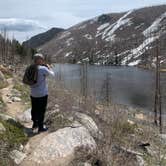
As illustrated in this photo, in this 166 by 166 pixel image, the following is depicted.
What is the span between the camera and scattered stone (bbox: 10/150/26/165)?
8297 millimetres

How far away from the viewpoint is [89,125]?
10930 millimetres

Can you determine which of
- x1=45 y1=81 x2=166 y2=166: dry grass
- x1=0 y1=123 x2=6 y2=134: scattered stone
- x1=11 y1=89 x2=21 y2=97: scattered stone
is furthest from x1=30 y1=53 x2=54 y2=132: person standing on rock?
x1=11 y1=89 x2=21 y2=97: scattered stone

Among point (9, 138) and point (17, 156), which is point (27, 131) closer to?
point (9, 138)

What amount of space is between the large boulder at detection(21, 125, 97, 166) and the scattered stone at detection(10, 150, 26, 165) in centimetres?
11

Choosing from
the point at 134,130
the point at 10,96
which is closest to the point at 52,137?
the point at 134,130

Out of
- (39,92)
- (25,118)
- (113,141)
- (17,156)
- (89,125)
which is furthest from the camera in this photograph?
(25,118)

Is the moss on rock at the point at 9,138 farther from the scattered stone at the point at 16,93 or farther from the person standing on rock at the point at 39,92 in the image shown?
the scattered stone at the point at 16,93

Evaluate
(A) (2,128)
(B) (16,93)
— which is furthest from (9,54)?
(A) (2,128)

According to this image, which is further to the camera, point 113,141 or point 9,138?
point 113,141

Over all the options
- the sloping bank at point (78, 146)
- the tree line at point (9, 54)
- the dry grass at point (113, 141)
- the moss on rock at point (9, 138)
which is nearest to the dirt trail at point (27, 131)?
the sloping bank at point (78, 146)

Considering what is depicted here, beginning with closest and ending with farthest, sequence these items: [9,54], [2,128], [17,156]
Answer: [17,156] → [2,128] → [9,54]

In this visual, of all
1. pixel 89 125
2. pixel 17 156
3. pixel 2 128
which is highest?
pixel 2 128

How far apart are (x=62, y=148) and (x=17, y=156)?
1027 millimetres

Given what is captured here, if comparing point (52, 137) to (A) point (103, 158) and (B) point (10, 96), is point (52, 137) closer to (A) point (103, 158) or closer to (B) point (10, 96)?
(A) point (103, 158)
